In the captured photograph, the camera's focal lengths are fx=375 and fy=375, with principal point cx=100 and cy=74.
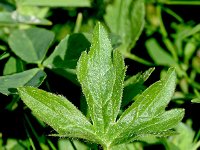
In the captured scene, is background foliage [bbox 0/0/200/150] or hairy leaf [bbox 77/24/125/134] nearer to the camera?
hairy leaf [bbox 77/24/125/134]

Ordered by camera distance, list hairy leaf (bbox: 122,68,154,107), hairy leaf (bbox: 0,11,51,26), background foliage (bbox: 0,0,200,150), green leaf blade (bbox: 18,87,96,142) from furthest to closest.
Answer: hairy leaf (bbox: 0,11,51,26) < background foliage (bbox: 0,0,200,150) < hairy leaf (bbox: 122,68,154,107) < green leaf blade (bbox: 18,87,96,142)

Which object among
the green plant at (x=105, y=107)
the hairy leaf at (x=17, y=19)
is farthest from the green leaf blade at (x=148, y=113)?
the hairy leaf at (x=17, y=19)

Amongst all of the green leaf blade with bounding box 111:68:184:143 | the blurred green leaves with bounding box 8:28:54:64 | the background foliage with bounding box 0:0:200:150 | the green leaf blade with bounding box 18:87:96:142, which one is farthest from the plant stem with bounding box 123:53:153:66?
the green leaf blade with bounding box 18:87:96:142

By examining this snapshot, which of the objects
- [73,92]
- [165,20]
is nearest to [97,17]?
[165,20]

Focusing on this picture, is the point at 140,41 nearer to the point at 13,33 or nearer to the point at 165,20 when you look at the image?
the point at 165,20

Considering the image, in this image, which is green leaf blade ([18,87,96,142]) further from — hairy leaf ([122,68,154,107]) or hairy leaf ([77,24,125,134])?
hairy leaf ([122,68,154,107])

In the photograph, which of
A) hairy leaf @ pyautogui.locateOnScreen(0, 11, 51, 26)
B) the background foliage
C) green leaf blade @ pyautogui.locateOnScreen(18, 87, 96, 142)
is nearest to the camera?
green leaf blade @ pyautogui.locateOnScreen(18, 87, 96, 142)

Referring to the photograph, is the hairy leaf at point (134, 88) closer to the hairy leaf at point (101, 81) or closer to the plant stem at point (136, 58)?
the hairy leaf at point (101, 81)
